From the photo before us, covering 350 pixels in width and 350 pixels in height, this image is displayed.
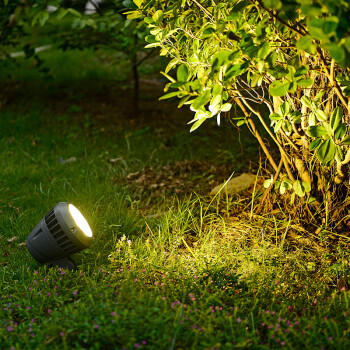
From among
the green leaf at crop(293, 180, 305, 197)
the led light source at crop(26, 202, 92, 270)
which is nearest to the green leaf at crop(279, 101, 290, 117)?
→ the green leaf at crop(293, 180, 305, 197)

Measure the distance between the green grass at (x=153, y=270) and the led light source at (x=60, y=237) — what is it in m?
0.10

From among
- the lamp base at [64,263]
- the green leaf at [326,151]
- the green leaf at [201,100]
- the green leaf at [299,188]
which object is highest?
the green leaf at [201,100]

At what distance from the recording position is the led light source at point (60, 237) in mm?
2781

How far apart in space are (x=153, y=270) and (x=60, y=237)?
2.00 ft

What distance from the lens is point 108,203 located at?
396 cm

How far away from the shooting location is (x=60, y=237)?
2803mm

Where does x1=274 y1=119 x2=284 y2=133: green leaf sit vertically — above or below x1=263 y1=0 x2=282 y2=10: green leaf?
below

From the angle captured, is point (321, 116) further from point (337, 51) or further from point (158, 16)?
point (158, 16)

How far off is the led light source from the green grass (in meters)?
0.10

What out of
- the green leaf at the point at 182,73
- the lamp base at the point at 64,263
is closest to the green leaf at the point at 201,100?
the green leaf at the point at 182,73

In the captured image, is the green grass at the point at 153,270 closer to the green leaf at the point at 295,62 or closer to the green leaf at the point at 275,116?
the green leaf at the point at 275,116

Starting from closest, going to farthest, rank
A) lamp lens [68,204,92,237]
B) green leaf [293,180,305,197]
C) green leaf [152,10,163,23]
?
green leaf [152,10,163,23] → lamp lens [68,204,92,237] → green leaf [293,180,305,197]

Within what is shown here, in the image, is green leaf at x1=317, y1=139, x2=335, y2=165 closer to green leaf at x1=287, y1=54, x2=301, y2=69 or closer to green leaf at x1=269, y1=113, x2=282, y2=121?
green leaf at x1=269, y1=113, x2=282, y2=121

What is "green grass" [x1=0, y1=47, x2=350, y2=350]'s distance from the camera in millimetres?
2037
